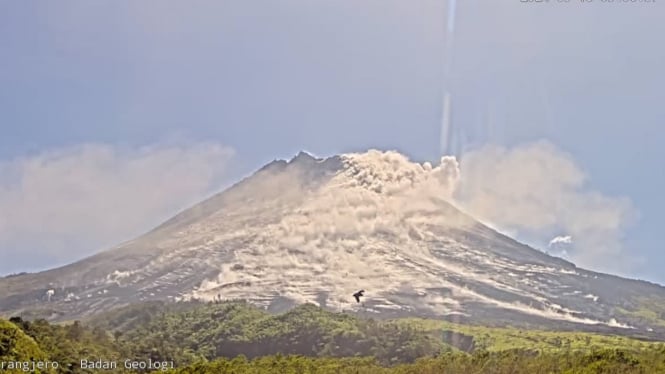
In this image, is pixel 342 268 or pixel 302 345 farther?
pixel 342 268

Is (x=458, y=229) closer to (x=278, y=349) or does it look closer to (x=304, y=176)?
(x=304, y=176)

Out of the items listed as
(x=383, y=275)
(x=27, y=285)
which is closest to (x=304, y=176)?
(x=383, y=275)

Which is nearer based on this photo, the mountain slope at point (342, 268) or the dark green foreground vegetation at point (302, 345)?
the dark green foreground vegetation at point (302, 345)

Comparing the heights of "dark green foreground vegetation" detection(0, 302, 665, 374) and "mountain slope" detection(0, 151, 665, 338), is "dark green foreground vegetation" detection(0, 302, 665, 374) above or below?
below

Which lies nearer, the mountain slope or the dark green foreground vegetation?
the dark green foreground vegetation

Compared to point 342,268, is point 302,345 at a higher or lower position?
lower
